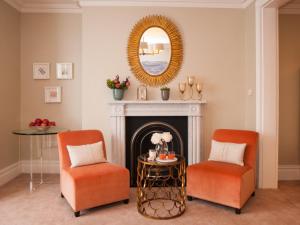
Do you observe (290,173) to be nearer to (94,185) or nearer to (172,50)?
(172,50)

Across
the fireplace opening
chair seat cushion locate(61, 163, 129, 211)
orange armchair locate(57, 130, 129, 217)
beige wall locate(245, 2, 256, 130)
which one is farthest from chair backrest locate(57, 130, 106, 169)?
beige wall locate(245, 2, 256, 130)

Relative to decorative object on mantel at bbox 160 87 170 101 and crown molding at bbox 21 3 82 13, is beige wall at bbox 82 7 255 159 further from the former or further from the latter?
crown molding at bbox 21 3 82 13

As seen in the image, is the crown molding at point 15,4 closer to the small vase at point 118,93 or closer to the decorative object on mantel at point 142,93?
the small vase at point 118,93

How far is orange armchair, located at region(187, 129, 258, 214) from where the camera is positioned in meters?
2.87

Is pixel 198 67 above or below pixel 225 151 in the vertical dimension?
above

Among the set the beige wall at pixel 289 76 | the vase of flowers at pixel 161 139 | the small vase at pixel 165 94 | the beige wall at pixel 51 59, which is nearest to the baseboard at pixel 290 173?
the beige wall at pixel 289 76

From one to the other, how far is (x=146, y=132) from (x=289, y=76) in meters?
2.45

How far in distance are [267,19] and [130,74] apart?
2104 millimetres

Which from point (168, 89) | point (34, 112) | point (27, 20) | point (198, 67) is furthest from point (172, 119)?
point (27, 20)

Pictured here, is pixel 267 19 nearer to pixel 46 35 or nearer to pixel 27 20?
pixel 46 35

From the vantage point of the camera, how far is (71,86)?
178 inches

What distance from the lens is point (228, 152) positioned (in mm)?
3311

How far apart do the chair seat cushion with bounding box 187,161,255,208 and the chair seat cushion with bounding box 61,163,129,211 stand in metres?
0.82

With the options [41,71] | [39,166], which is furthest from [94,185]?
[41,71]
